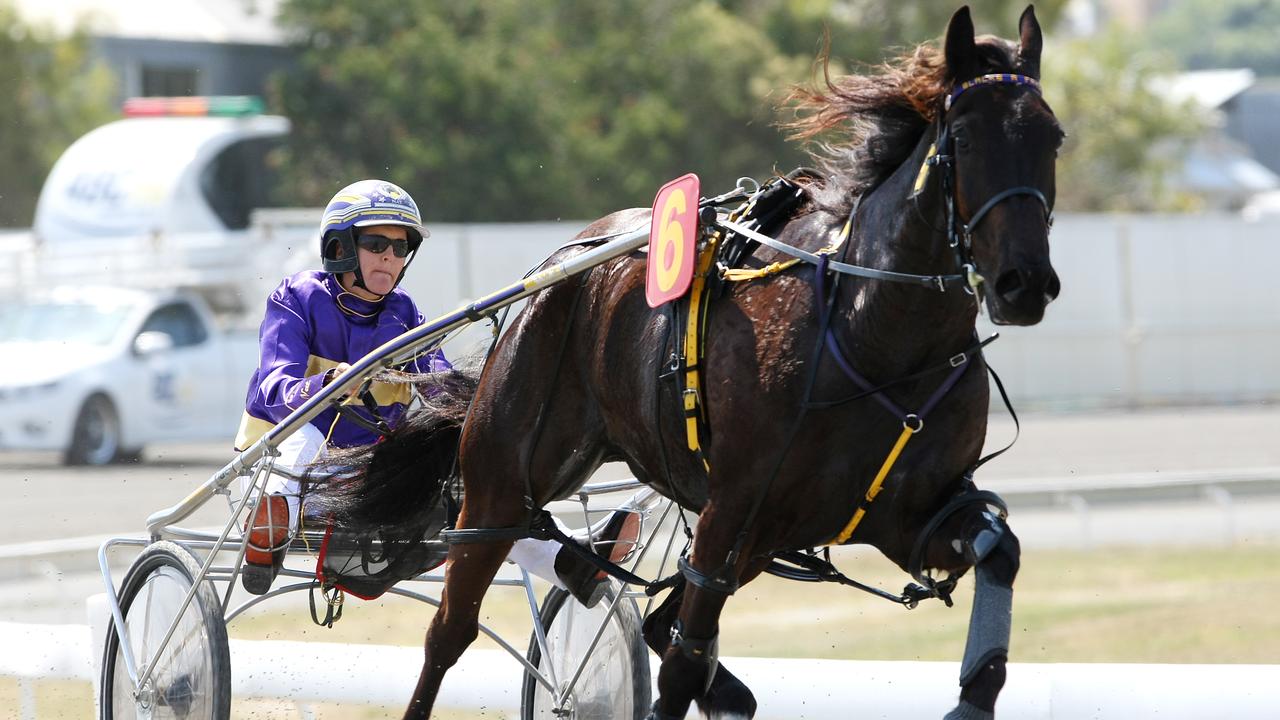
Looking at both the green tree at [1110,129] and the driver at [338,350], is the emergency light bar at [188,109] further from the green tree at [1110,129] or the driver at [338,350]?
the green tree at [1110,129]

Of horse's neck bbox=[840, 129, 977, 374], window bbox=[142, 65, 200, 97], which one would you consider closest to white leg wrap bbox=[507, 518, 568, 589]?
horse's neck bbox=[840, 129, 977, 374]

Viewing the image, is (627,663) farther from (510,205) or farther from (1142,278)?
(510,205)

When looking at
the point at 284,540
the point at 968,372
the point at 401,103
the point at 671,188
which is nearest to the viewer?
the point at 968,372

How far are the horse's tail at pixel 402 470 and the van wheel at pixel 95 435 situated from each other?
429 inches

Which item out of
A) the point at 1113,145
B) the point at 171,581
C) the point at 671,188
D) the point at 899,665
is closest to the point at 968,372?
the point at 671,188

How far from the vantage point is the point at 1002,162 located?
352 cm

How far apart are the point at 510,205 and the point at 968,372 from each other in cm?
2342

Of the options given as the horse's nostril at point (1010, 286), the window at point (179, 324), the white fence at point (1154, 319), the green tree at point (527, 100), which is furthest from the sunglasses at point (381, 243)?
the green tree at point (527, 100)

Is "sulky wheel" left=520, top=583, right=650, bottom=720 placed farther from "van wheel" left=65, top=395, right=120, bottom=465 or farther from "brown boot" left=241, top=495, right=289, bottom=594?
"van wheel" left=65, top=395, right=120, bottom=465

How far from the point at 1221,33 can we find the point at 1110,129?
12420cm

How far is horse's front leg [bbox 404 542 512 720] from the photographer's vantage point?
193 inches

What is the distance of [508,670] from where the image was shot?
5625mm

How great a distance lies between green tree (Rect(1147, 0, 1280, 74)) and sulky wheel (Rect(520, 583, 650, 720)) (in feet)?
395

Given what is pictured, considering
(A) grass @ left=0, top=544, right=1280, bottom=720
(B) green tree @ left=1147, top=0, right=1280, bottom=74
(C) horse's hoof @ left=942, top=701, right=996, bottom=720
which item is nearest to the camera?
(C) horse's hoof @ left=942, top=701, right=996, bottom=720
